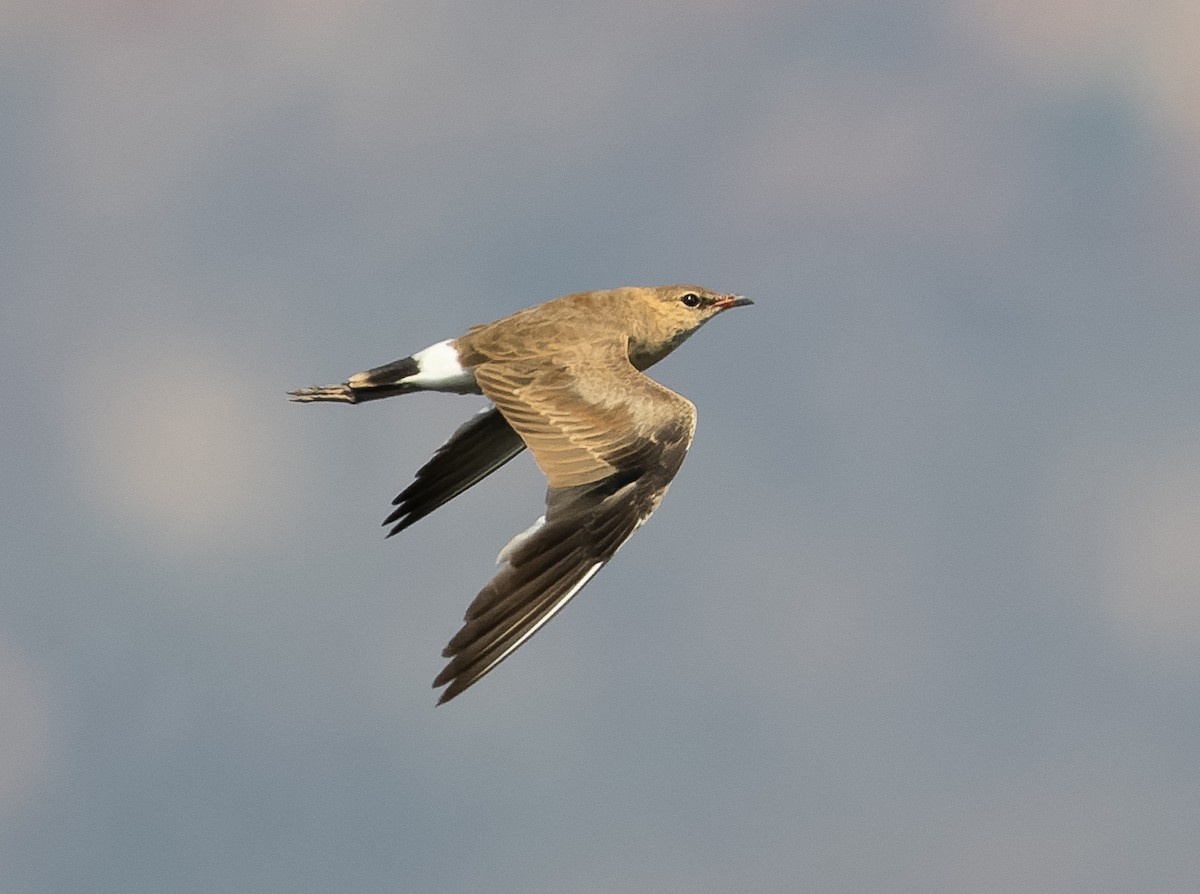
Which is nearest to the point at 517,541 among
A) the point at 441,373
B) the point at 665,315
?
the point at 441,373

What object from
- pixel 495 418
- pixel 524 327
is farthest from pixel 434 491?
pixel 524 327

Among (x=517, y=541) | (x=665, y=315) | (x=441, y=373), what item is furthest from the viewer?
(x=665, y=315)

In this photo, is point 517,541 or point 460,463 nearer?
point 517,541

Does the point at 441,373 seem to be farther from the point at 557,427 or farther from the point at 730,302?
the point at 730,302

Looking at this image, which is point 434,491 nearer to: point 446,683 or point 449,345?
point 449,345

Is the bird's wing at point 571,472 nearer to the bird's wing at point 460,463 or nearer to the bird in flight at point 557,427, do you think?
the bird in flight at point 557,427
